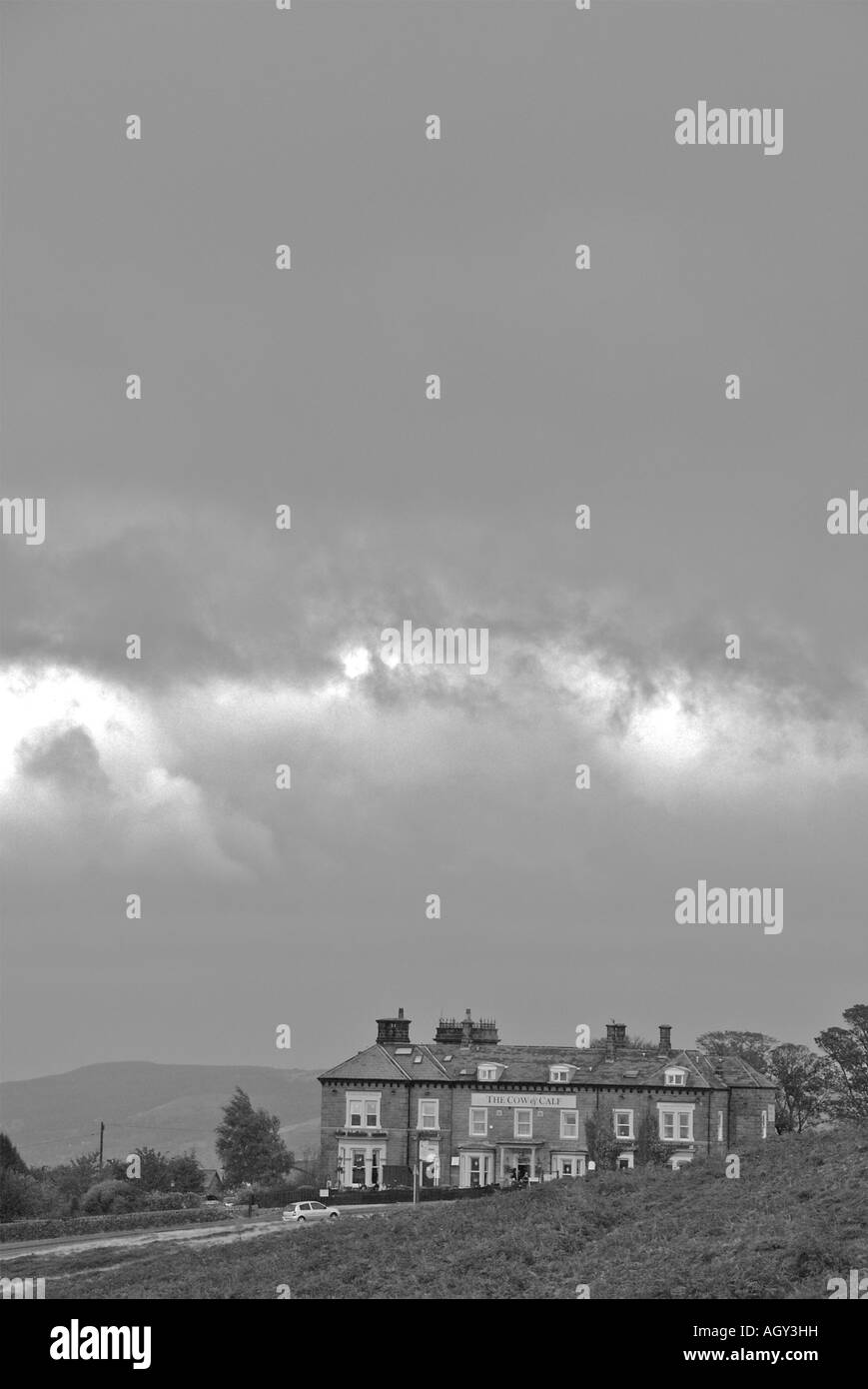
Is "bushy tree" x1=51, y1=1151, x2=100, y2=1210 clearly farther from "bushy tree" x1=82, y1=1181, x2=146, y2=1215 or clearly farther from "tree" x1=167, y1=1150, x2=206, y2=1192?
"tree" x1=167, y1=1150, x2=206, y2=1192

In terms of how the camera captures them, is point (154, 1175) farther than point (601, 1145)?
Yes

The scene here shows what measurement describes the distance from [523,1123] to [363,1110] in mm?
9215

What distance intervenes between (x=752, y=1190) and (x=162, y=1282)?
58.9ft

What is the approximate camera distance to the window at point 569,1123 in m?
87.9

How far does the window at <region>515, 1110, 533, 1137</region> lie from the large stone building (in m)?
0.06

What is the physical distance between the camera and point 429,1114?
292 ft

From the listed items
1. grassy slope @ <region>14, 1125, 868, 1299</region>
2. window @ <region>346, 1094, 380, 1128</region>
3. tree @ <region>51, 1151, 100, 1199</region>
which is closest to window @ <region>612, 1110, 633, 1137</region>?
window @ <region>346, 1094, 380, 1128</region>

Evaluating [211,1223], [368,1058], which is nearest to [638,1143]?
[368,1058]

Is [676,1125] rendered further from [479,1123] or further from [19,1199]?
[19,1199]

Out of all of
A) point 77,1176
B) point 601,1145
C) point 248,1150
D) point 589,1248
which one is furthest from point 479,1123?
point 589,1248

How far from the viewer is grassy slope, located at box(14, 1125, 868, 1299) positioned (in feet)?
125
